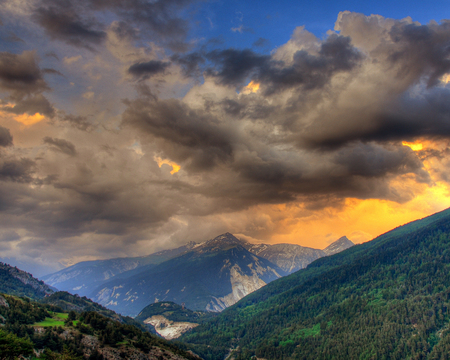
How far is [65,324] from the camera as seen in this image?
192 m

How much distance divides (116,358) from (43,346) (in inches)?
1800

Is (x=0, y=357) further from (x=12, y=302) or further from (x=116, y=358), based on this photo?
(x=12, y=302)

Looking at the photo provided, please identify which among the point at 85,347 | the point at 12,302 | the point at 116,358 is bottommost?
the point at 116,358

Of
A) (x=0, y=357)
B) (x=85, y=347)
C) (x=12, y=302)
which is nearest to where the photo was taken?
(x=0, y=357)

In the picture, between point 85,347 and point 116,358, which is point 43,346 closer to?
point 85,347

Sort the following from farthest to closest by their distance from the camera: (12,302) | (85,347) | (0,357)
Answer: (12,302) → (85,347) → (0,357)

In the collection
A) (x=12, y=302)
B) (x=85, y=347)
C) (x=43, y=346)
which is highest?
(x=12, y=302)

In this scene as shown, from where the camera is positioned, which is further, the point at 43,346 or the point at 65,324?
the point at 65,324

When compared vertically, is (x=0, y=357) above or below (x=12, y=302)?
below

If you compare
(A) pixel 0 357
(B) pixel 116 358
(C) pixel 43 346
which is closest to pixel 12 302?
(C) pixel 43 346

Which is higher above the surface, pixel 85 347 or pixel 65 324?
pixel 65 324

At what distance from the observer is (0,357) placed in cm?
10625

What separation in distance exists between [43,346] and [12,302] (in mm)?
56917

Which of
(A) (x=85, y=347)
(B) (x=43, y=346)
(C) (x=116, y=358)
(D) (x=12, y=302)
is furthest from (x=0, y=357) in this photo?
(D) (x=12, y=302)
